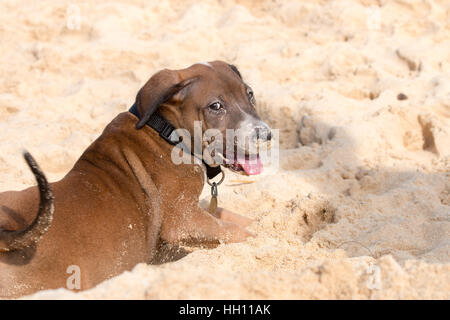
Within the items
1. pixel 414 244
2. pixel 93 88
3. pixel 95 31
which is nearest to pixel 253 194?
pixel 414 244

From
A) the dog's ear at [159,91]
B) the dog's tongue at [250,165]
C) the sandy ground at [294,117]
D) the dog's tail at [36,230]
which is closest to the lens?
the sandy ground at [294,117]

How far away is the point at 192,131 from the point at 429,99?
2.71 m

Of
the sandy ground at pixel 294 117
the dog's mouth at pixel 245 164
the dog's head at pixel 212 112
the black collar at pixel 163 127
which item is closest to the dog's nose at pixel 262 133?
the dog's head at pixel 212 112

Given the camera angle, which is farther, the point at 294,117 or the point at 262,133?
the point at 294,117

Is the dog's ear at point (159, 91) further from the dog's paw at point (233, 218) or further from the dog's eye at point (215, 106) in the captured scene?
the dog's paw at point (233, 218)

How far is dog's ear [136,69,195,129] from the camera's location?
3102 mm

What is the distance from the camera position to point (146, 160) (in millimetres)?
3189

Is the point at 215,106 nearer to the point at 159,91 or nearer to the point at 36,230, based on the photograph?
the point at 159,91

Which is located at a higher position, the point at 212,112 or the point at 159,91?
the point at 159,91

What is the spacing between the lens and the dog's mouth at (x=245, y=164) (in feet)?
10.8

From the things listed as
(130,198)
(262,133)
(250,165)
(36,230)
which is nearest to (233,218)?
(250,165)

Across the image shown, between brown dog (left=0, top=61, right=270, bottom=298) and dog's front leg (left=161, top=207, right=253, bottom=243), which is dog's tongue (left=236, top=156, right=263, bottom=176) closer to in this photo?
brown dog (left=0, top=61, right=270, bottom=298)

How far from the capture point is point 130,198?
3039 millimetres

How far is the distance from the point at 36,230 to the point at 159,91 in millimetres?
1167
